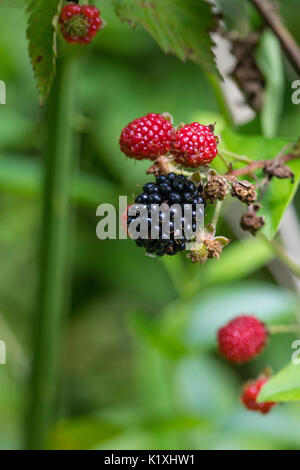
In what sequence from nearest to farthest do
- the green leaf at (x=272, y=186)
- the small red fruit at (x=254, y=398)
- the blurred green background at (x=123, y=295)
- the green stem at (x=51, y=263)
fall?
the green leaf at (x=272, y=186), the small red fruit at (x=254, y=398), the green stem at (x=51, y=263), the blurred green background at (x=123, y=295)

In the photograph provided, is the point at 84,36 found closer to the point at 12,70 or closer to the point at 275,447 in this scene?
the point at 275,447

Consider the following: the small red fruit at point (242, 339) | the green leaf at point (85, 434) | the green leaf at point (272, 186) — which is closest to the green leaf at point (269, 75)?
the green leaf at point (272, 186)

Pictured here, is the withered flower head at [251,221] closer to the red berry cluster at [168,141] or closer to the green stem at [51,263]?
the red berry cluster at [168,141]

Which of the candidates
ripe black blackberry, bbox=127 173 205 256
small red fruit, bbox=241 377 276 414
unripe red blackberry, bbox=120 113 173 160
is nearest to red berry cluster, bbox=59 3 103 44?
unripe red blackberry, bbox=120 113 173 160

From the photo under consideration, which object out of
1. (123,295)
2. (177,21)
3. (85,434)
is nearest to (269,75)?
(177,21)

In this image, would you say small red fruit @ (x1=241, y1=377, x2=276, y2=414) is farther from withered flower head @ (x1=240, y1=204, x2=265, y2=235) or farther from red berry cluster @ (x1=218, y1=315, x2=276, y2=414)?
withered flower head @ (x1=240, y1=204, x2=265, y2=235)

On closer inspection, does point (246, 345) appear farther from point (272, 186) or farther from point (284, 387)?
point (272, 186)

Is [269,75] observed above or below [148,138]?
above
